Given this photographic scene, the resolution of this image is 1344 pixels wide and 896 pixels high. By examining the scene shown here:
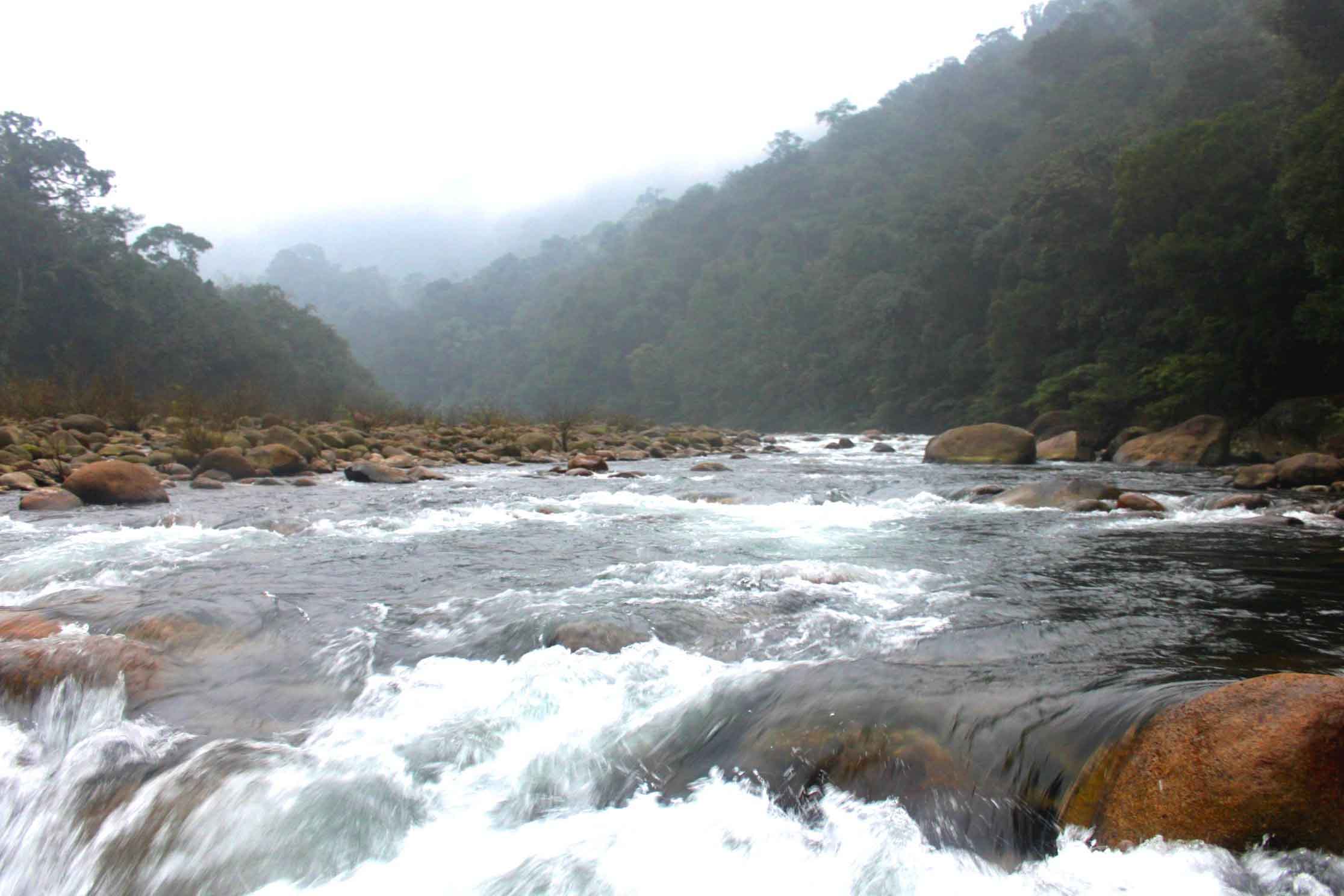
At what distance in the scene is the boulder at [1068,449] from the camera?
17.3 m

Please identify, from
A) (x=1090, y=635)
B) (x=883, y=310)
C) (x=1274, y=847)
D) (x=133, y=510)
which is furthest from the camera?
(x=883, y=310)

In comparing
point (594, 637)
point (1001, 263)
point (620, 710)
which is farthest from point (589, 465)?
point (1001, 263)

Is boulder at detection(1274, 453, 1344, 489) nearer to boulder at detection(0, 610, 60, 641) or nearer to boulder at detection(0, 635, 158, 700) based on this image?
boulder at detection(0, 635, 158, 700)

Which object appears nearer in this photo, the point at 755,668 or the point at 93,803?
the point at 93,803

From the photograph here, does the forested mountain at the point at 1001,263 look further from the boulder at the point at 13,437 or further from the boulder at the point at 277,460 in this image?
the boulder at the point at 13,437

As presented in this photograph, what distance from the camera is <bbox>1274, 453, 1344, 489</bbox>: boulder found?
31.7ft

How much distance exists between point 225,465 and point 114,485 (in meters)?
2.72

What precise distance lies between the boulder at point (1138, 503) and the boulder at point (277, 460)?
35.0 ft

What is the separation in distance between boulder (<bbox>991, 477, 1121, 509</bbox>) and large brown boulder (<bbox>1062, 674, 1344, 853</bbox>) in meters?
6.44

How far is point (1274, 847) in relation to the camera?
7.13 feet

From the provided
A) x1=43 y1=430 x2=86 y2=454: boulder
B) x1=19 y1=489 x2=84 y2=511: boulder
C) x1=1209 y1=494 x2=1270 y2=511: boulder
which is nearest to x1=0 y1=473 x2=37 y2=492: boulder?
x1=43 y1=430 x2=86 y2=454: boulder

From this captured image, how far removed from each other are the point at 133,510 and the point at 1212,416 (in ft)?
54.9

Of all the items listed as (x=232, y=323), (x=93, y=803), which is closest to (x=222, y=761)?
(x=93, y=803)

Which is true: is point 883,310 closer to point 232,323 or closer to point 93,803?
point 232,323
